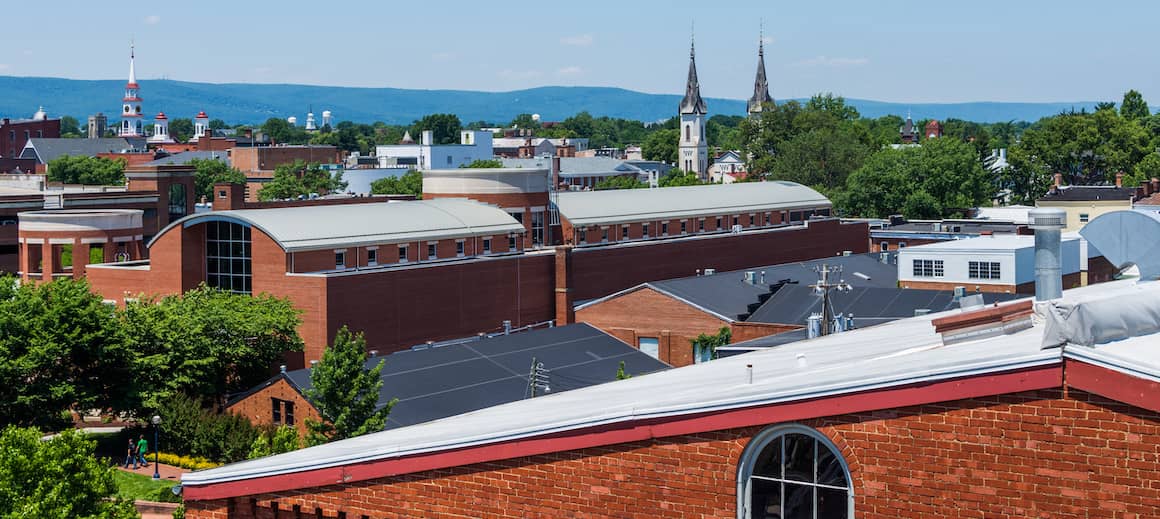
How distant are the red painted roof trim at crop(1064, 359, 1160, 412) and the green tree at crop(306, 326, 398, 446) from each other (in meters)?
34.0

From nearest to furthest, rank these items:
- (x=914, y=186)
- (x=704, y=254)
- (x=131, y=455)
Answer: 1. (x=131, y=455)
2. (x=704, y=254)
3. (x=914, y=186)

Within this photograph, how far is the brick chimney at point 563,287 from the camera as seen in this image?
237 feet

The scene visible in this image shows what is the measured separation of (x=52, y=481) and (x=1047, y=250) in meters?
19.2

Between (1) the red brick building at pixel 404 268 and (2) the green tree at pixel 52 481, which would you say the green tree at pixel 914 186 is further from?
(2) the green tree at pixel 52 481

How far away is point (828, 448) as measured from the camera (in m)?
13.7

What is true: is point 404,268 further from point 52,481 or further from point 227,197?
point 52,481

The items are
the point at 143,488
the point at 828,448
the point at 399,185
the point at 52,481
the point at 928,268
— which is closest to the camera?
the point at 828,448

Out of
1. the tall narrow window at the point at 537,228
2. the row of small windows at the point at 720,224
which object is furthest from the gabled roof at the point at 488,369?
the row of small windows at the point at 720,224

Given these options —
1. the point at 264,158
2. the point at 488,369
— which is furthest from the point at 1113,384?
the point at 264,158

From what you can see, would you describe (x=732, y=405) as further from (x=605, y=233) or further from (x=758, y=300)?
(x=605, y=233)

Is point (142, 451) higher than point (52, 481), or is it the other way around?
point (52, 481)

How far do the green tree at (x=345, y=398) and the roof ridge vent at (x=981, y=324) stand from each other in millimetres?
31067

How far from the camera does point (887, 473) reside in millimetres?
13242

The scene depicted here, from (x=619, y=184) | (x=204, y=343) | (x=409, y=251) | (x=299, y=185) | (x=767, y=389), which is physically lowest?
(x=204, y=343)
